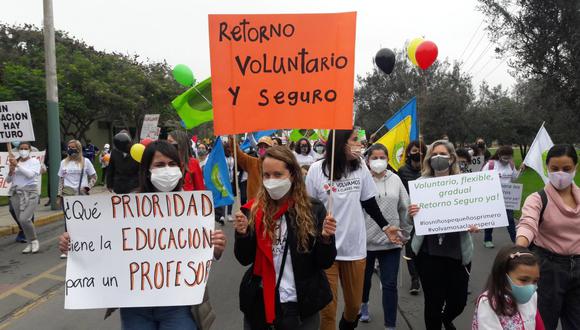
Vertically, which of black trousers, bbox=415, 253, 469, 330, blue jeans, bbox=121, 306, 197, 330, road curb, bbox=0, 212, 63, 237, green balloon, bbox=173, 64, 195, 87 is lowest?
road curb, bbox=0, 212, 63, 237

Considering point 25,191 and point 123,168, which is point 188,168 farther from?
point 25,191

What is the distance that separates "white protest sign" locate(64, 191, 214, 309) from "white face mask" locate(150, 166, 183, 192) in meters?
0.09

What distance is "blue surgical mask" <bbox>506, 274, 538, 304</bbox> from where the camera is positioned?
2631 mm

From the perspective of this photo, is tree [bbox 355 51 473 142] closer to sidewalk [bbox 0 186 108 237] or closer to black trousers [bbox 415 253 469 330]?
sidewalk [bbox 0 186 108 237]

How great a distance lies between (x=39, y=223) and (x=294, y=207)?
31.7ft

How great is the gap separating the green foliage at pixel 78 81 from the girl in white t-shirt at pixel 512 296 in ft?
68.3

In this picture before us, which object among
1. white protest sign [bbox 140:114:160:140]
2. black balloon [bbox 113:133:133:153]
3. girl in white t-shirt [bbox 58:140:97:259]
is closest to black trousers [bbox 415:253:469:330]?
black balloon [bbox 113:133:133:153]

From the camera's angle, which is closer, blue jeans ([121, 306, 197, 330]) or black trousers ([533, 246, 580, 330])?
blue jeans ([121, 306, 197, 330])

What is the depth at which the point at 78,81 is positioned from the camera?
1009 inches

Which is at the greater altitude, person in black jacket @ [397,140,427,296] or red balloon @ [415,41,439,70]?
red balloon @ [415,41,439,70]

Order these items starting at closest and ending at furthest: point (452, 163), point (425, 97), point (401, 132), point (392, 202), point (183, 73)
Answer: point (452, 163) → point (392, 202) → point (401, 132) → point (183, 73) → point (425, 97)

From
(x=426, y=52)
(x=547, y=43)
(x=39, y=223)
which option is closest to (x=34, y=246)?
(x=39, y=223)

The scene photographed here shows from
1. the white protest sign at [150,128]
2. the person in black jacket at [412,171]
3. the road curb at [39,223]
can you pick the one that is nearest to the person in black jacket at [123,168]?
the person in black jacket at [412,171]

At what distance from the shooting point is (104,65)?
29172 mm
